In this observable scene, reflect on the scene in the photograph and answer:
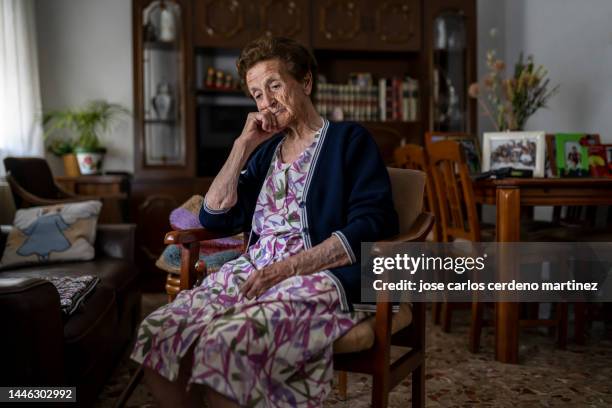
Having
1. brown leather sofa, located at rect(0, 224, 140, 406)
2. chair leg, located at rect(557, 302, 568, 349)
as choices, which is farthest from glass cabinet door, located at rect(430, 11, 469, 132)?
brown leather sofa, located at rect(0, 224, 140, 406)

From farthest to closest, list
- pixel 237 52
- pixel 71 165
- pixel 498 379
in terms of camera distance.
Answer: pixel 237 52 → pixel 71 165 → pixel 498 379

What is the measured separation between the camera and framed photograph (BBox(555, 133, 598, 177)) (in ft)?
9.64

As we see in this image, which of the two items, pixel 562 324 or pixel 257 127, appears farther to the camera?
pixel 562 324

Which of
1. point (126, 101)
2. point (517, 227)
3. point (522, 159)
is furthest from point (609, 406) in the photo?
point (126, 101)

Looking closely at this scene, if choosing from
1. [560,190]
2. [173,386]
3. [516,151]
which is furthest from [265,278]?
[516,151]

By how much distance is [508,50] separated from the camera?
14.8 ft

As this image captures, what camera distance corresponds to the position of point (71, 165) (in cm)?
399

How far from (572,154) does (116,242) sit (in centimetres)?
226

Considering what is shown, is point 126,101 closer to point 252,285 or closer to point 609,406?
point 252,285

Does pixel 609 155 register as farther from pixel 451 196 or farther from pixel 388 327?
pixel 388 327

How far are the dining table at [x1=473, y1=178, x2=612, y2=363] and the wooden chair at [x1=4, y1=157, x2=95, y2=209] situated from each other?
213cm

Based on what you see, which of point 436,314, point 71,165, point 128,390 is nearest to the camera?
point 128,390

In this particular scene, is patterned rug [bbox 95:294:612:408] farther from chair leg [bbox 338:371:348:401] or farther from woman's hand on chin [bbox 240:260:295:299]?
woman's hand on chin [bbox 240:260:295:299]

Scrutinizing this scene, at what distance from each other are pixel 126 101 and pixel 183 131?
1.93 ft
